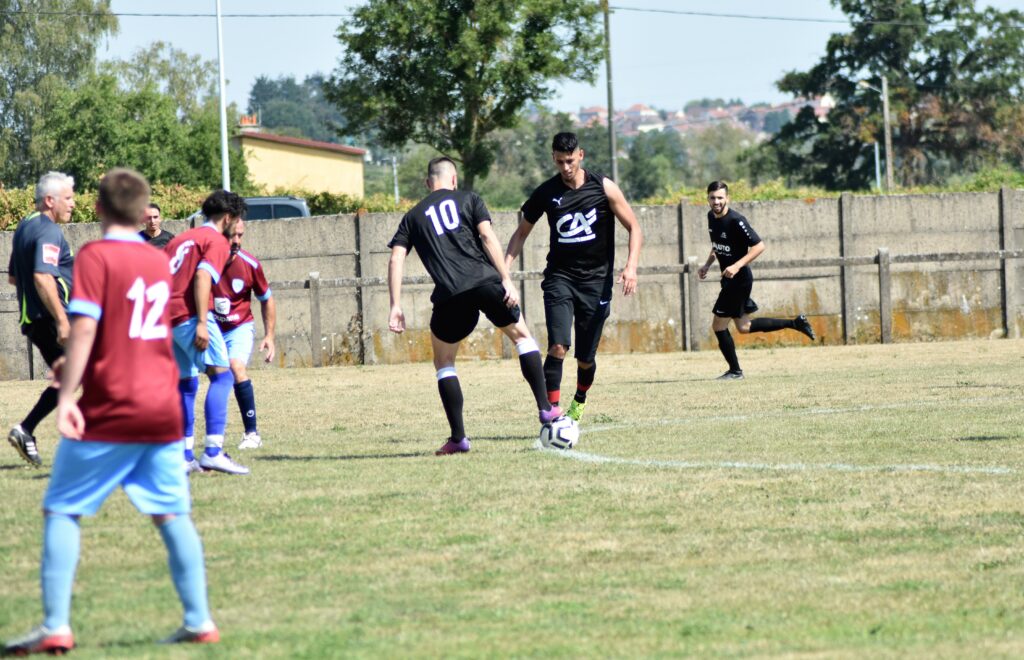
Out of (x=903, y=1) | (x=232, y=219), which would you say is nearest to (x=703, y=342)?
(x=232, y=219)

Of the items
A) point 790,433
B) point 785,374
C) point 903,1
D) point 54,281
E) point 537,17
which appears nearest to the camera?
point 54,281

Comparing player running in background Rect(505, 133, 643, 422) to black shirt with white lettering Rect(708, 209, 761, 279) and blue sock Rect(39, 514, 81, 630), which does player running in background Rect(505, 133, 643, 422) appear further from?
blue sock Rect(39, 514, 81, 630)

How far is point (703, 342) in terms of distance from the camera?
24234 millimetres

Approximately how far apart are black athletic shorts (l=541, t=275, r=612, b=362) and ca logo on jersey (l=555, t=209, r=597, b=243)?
1.03 feet

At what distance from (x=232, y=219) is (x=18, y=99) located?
6206cm

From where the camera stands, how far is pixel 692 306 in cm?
2397

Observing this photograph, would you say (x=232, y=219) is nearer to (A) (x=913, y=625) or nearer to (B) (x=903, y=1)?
(A) (x=913, y=625)

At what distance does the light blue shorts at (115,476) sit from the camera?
4.90m

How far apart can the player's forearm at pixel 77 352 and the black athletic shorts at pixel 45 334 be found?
537cm

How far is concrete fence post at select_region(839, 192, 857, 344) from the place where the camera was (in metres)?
24.4

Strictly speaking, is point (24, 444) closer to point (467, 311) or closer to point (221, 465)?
point (221, 465)

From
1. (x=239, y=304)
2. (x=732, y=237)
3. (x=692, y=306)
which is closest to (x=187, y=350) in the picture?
(x=239, y=304)

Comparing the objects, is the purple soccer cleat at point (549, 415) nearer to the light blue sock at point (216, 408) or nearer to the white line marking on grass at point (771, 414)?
the white line marking on grass at point (771, 414)

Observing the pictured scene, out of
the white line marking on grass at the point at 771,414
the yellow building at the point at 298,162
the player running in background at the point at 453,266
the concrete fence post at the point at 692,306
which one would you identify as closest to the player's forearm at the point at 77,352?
the player running in background at the point at 453,266
